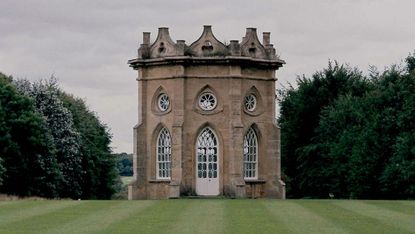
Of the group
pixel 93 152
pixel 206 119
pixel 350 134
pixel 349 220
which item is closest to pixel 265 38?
pixel 206 119

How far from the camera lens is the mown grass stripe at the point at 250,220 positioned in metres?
25.6

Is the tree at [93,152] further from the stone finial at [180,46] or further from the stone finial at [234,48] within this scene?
the stone finial at [234,48]

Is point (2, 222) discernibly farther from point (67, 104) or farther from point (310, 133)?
point (67, 104)

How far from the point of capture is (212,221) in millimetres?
28094

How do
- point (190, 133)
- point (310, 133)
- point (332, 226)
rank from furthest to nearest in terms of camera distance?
point (310, 133)
point (190, 133)
point (332, 226)

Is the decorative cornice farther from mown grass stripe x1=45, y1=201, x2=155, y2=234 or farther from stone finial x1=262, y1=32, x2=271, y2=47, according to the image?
mown grass stripe x1=45, y1=201, x2=155, y2=234

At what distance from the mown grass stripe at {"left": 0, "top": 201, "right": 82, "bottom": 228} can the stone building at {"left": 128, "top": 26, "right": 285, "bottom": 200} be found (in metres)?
10.7

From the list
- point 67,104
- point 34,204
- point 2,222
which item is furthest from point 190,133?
point 67,104

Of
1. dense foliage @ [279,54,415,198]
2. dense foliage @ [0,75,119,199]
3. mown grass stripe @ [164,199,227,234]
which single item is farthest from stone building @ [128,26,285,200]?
mown grass stripe @ [164,199,227,234]

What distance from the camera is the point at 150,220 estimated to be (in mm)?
28609

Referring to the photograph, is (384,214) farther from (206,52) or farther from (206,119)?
(206,52)

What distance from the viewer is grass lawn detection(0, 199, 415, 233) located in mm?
25797

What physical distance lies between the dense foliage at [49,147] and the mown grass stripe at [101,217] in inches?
752

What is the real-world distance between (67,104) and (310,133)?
18.9 m
